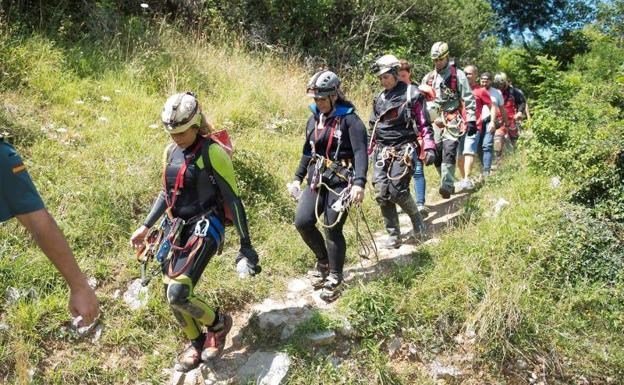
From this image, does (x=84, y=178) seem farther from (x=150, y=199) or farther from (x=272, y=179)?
(x=272, y=179)

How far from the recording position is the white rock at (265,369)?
161 inches

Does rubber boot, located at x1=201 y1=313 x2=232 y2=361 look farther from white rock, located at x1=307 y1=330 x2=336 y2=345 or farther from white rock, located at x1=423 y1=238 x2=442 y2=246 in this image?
white rock, located at x1=423 y1=238 x2=442 y2=246

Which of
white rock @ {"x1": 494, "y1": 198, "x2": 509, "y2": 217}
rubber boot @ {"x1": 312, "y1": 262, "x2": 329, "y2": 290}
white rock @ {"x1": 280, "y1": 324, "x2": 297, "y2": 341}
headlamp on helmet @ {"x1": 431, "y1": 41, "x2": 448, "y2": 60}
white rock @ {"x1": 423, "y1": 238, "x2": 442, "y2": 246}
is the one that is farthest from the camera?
headlamp on helmet @ {"x1": 431, "y1": 41, "x2": 448, "y2": 60}

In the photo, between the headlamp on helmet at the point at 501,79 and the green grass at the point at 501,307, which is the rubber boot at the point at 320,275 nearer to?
the green grass at the point at 501,307

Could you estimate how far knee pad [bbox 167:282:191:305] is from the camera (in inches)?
149

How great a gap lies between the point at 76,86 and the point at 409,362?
5645 millimetres

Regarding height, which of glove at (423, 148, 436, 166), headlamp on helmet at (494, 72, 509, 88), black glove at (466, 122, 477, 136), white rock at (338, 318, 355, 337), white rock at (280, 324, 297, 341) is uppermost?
headlamp on helmet at (494, 72, 509, 88)

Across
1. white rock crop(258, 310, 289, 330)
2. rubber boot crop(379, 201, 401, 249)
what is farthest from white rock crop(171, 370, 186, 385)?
rubber boot crop(379, 201, 401, 249)

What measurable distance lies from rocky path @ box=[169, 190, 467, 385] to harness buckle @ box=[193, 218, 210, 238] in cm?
112

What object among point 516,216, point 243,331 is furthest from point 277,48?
point 243,331

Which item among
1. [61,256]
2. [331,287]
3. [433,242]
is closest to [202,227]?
[331,287]

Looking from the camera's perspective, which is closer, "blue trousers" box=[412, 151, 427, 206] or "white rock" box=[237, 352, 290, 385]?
"white rock" box=[237, 352, 290, 385]

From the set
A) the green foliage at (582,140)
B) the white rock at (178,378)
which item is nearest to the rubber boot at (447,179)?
the green foliage at (582,140)

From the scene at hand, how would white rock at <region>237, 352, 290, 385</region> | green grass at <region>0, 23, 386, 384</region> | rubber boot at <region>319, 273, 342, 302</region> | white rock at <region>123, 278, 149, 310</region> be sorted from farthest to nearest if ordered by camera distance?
rubber boot at <region>319, 273, 342, 302</region>, white rock at <region>123, 278, 149, 310</region>, green grass at <region>0, 23, 386, 384</region>, white rock at <region>237, 352, 290, 385</region>
